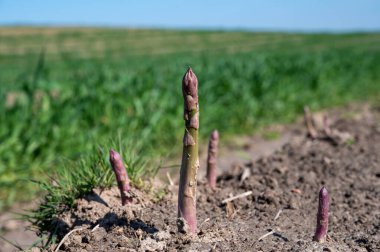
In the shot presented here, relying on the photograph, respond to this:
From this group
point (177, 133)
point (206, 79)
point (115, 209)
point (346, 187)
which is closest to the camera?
point (115, 209)

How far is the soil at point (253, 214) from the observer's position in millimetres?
1957

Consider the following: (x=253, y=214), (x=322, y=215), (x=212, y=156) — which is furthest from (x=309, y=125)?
(x=322, y=215)

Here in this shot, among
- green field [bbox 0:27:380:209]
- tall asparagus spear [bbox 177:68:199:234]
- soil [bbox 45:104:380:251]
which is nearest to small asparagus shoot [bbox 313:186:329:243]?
soil [bbox 45:104:380:251]

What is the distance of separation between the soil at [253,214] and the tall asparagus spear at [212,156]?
0.05 m

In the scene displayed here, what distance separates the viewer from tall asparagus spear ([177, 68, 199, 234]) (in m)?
1.76

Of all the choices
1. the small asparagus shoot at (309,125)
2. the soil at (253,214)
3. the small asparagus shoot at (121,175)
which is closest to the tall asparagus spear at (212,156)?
the soil at (253,214)

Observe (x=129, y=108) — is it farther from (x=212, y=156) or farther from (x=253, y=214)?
(x=253, y=214)

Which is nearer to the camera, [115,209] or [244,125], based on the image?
[115,209]

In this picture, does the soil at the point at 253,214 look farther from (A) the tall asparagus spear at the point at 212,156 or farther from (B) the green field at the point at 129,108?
(B) the green field at the point at 129,108

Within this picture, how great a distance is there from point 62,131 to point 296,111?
6306mm

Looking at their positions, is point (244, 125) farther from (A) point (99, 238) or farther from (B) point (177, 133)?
(A) point (99, 238)

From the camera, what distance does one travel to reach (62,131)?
6535mm

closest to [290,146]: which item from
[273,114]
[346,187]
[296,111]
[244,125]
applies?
[346,187]

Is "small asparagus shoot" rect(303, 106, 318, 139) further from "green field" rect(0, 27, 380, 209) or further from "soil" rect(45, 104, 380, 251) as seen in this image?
"green field" rect(0, 27, 380, 209)
